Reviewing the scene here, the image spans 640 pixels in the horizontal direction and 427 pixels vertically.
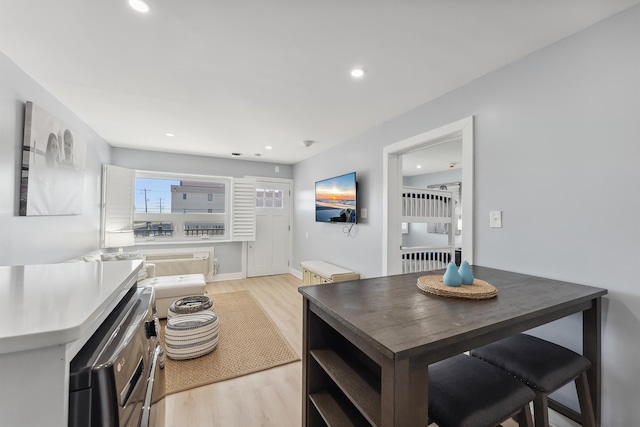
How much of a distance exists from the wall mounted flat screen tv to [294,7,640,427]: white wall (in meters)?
1.53

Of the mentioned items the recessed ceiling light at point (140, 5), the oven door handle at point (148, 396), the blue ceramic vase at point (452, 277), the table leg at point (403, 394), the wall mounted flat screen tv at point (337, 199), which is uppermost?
the recessed ceiling light at point (140, 5)

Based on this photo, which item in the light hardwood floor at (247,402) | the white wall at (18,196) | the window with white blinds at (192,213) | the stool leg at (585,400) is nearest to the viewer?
the stool leg at (585,400)

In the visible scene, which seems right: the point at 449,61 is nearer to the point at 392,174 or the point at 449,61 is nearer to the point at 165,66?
Answer: the point at 392,174

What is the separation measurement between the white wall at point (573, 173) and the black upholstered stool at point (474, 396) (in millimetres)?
763

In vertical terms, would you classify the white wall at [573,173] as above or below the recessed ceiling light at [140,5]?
below

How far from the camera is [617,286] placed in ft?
4.54

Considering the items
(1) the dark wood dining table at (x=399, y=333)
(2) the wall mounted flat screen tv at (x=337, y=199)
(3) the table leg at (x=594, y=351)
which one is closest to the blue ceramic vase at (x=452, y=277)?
(1) the dark wood dining table at (x=399, y=333)

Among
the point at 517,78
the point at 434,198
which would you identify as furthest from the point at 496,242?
the point at 434,198

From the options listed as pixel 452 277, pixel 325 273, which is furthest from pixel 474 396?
pixel 325 273

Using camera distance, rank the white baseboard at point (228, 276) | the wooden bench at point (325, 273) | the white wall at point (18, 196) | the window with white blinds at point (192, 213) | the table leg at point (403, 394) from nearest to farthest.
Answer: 1. the table leg at point (403, 394)
2. the white wall at point (18, 196)
3. the wooden bench at point (325, 273)
4. the window with white blinds at point (192, 213)
5. the white baseboard at point (228, 276)

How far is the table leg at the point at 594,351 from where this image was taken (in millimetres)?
1388

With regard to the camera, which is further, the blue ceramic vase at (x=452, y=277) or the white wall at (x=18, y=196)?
the white wall at (x=18, y=196)

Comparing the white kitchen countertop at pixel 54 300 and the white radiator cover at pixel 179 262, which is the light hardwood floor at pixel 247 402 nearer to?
the white kitchen countertop at pixel 54 300

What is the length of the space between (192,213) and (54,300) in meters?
4.49
